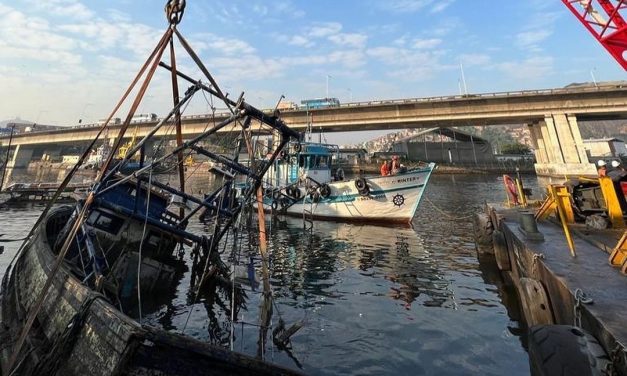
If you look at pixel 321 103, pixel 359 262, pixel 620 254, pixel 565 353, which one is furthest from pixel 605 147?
pixel 565 353

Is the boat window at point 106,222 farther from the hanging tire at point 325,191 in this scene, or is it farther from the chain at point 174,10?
the hanging tire at point 325,191

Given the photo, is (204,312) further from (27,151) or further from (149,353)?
(27,151)

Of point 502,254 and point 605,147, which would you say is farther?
point 605,147

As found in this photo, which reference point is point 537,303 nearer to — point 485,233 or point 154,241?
point 485,233

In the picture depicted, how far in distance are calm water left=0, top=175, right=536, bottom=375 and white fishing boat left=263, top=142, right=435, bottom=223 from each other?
16.7 feet

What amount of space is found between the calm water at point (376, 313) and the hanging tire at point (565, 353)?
7.01ft

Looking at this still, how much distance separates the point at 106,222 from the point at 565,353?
1115cm

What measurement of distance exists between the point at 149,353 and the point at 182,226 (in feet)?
23.5

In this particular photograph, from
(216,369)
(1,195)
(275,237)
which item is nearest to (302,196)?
(275,237)

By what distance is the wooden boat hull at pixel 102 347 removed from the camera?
3.34 metres

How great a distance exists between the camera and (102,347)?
12.1ft

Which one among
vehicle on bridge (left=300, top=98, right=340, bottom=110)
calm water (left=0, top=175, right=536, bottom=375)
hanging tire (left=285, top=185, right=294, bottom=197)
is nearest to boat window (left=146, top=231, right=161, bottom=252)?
calm water (left=0, top=175, right=536, bottom=375)

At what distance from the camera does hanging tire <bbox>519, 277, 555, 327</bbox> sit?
20.0 feet

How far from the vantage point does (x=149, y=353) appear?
11.0 ft
